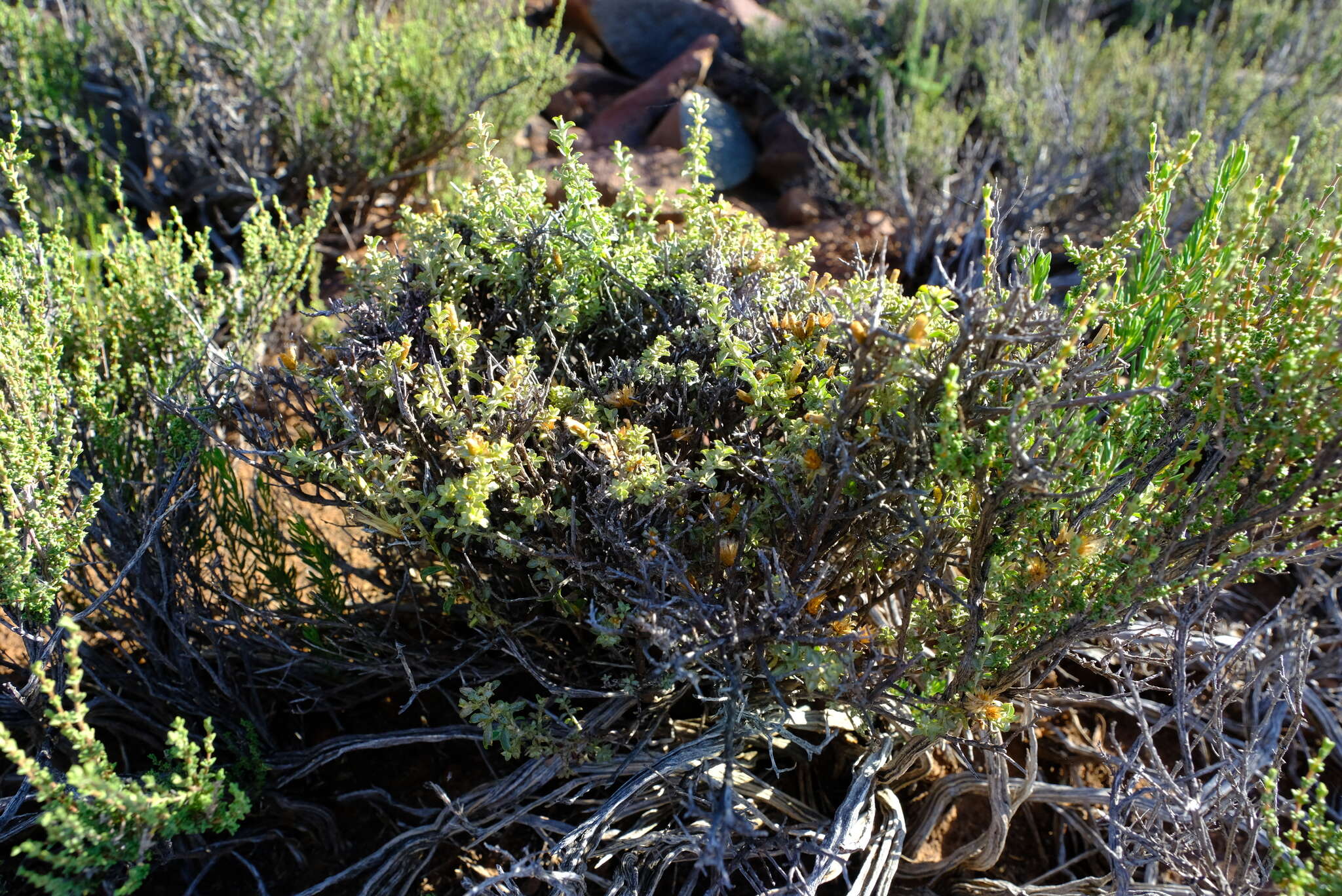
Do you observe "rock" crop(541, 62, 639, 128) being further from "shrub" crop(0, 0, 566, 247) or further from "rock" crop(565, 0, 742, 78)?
"shrub" crop(0, 0, 566, 247)

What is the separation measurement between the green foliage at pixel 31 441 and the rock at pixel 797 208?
3.15m

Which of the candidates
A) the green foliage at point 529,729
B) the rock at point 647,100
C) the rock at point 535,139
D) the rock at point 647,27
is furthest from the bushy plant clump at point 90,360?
the rock at point 647,27

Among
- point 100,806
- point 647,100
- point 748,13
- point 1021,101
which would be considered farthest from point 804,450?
point 748,13

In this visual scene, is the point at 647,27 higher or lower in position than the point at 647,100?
higher

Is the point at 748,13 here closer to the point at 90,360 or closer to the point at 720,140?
the point at 720,140

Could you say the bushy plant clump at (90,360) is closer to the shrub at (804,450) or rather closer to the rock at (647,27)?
the shrub at (804,450)

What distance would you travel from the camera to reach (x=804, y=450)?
140 centimetres

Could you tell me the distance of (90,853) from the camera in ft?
4.12

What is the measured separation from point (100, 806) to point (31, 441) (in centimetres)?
63

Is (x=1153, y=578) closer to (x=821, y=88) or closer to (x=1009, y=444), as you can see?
(x=1009, y=444)

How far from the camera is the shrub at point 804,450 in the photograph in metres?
1.26

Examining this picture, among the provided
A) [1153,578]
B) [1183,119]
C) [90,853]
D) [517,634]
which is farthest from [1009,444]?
[1183,119]

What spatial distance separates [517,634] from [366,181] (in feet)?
8.53

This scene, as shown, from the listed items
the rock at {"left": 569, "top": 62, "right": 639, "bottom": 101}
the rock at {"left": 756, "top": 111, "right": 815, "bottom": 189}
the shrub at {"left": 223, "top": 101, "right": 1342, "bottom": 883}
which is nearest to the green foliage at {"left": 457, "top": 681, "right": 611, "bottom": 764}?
the shrub at {"left": 223, "top": 101, "right": 1342, "bottom": 883}
